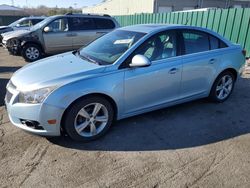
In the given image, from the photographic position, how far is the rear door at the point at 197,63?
4227mm

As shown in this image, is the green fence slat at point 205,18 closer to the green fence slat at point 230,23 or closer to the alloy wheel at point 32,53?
the green fence slat at point 230,23

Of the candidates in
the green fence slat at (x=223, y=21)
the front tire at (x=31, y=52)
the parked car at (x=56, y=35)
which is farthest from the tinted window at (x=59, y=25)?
the green fence slat at (x=223, y=21)

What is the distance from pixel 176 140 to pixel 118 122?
3.41 feet

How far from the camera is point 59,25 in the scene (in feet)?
32.5

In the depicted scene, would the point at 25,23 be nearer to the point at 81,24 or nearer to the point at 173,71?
the point at 81,24

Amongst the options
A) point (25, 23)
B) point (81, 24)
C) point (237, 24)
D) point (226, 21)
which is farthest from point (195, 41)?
point (25, 23)

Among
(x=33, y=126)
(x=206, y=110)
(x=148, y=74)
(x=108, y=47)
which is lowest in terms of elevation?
(x=206, y=110)

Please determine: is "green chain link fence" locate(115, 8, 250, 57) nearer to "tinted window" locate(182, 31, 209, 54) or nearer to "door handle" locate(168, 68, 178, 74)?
"tinted window" locate(182, 31, 209, 54)

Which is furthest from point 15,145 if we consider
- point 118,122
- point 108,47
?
point 108,47

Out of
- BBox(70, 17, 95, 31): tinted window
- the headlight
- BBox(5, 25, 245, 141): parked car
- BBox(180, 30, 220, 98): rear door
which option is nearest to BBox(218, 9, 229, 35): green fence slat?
BBox(5, 25, 245, 141): parked car

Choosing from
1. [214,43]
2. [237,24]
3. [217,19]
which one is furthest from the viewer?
[217,19]

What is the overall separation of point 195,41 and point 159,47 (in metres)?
0.88

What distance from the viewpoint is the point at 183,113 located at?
4539 mm

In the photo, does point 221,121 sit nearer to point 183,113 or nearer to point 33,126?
point 183,113
